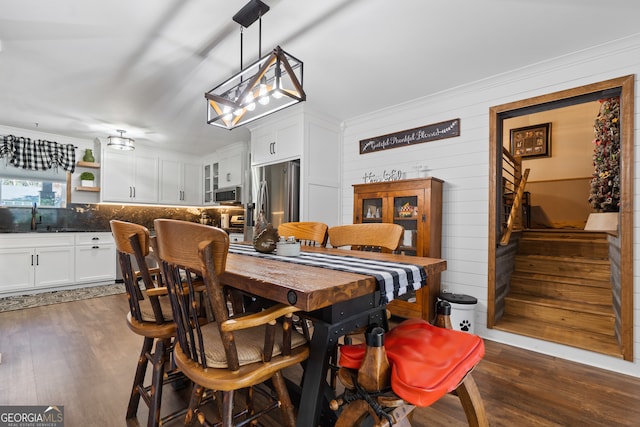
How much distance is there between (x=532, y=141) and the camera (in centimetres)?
536

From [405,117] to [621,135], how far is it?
185cm

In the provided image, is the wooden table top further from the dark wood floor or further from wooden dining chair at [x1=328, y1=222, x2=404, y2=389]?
the dark wood floor

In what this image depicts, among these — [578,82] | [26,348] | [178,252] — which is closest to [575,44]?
[578,82]

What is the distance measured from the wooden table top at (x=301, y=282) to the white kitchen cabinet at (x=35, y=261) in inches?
176

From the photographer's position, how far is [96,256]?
4.71 meters

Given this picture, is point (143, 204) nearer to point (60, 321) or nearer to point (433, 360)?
point (60, 321)

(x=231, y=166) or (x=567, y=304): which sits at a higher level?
(x=231, y=166)

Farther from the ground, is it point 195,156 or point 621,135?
point 195,156

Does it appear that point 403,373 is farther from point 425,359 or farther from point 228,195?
point 228,195

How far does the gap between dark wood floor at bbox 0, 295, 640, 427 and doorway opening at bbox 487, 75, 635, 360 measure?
383 mm

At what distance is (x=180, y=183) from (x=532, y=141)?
21.6 ft

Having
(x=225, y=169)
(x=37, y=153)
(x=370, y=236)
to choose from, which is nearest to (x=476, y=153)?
(x=370, y=236)

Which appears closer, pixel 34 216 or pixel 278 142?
pixel 278 142

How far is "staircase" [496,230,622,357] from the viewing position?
2.64 m
